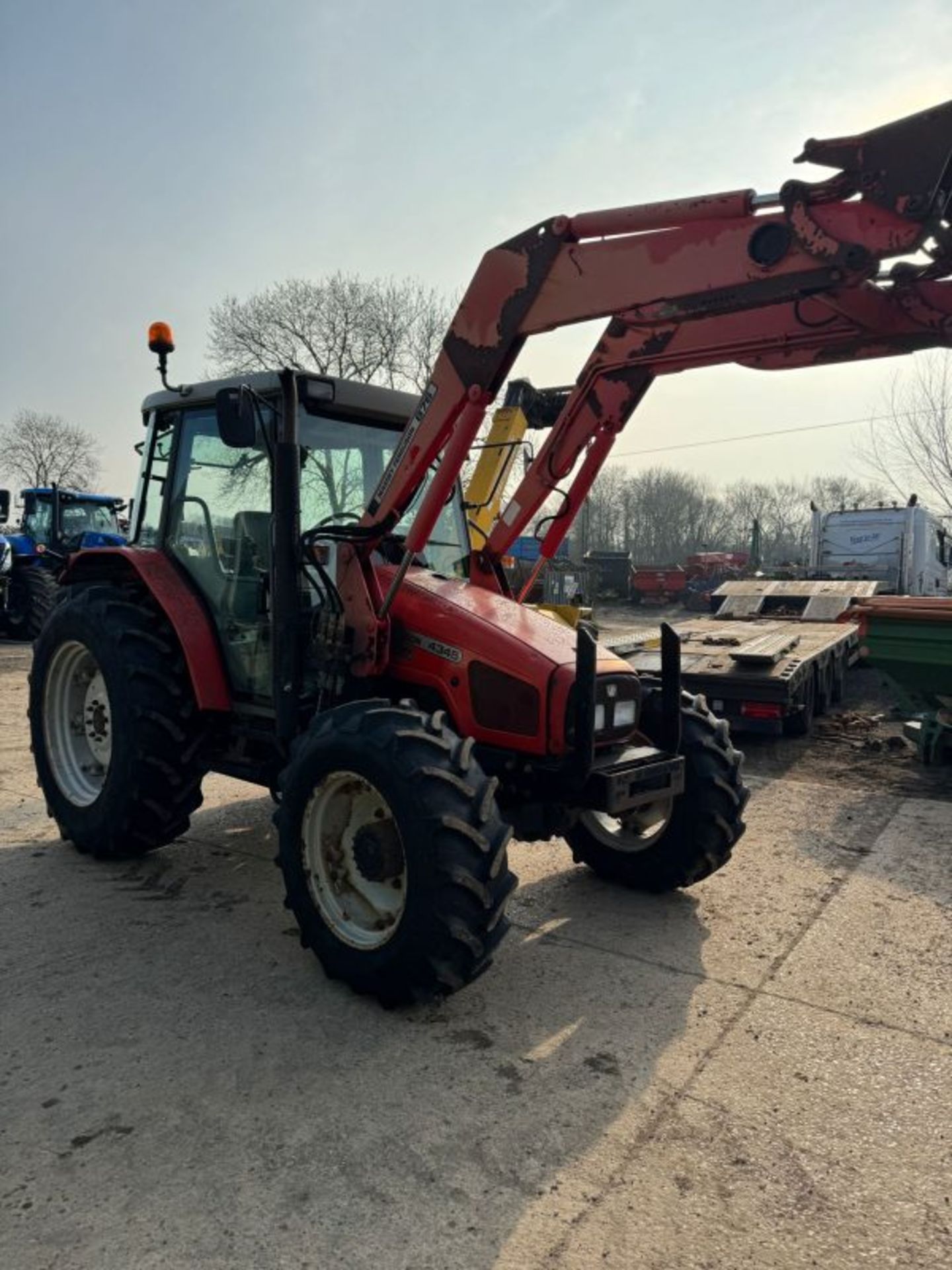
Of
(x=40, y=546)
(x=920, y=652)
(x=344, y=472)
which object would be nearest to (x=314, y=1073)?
(x=344, y=472)

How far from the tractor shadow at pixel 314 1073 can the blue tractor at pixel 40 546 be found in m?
12.0

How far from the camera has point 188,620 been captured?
4363 millimetres

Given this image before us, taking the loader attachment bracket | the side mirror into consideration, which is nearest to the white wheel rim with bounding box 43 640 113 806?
the side mirror

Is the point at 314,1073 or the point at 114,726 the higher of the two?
the point at 114,726

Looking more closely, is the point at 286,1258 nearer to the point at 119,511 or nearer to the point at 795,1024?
the point at 795,1024

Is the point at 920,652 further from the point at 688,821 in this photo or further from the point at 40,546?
the point at 40,546

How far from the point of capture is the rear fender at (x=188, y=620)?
429 centimetres

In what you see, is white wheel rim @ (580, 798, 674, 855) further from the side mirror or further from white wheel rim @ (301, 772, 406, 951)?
the side mirror

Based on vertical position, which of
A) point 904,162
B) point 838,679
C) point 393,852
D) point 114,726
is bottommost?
point 838,679

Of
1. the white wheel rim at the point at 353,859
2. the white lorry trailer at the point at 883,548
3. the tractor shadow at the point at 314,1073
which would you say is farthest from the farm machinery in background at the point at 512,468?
the white lorry trailer at the point at 883,548

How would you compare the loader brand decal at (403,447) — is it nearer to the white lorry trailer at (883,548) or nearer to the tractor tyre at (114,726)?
the tractor tyre at (114,726)

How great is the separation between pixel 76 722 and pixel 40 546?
11.7 meters

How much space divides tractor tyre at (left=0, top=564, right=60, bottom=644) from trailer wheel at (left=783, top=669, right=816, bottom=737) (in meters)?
12.0

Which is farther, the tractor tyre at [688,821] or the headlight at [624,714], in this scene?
the tractor tyre at [688,821]
